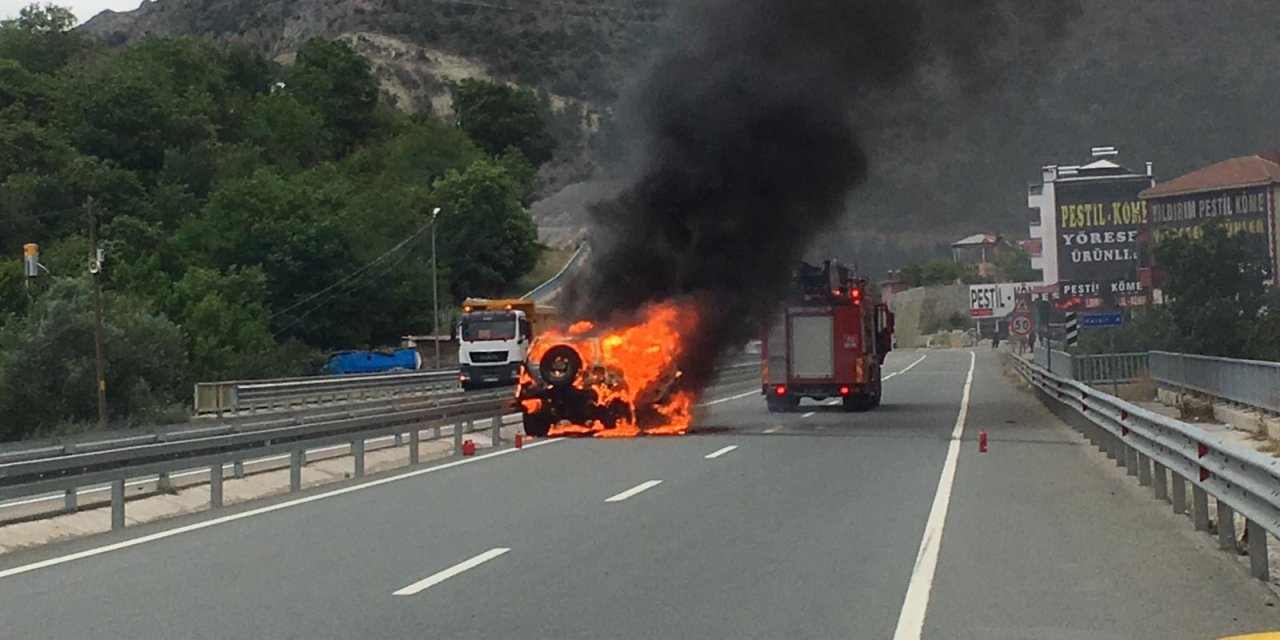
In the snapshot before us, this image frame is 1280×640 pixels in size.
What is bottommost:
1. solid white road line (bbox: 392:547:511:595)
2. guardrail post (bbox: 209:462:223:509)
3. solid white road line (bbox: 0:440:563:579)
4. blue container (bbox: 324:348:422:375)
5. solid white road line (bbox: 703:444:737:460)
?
solid white road line (bbox: 703:444:737:460)

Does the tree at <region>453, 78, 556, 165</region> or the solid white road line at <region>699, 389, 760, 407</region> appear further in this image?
the tree at <region>453, 78, 556, 165</region>

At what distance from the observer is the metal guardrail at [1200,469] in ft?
34.1

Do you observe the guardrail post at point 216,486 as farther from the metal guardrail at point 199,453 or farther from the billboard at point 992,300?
the billboard at point 992,300

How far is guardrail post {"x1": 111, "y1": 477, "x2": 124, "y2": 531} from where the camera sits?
1534 centimetres

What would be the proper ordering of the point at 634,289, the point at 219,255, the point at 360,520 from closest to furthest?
the point at 360,520 → the point at 634,289 → the point at 219,255

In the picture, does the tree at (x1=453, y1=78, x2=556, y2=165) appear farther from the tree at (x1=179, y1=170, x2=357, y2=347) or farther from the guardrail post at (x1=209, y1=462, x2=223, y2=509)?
the guardrail post at (x1=209, y1=462, x2=223, y2=509)

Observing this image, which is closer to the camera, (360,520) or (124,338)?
(360,520)

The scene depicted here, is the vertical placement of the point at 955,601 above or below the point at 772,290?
below

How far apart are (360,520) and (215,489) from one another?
3106 mm

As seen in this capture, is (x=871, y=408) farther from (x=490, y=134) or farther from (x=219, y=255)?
(x=490, y=134)

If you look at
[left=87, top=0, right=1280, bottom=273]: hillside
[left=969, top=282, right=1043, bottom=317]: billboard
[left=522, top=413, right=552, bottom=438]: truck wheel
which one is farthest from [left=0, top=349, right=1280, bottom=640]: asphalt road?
[left=969, top=282, right=1043, bottom=317]: billboard

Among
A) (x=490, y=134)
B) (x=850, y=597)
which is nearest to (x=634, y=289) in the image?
(x=850, y=597)

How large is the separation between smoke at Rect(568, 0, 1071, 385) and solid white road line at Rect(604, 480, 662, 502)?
12.7m

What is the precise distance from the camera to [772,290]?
33406 millimetres
